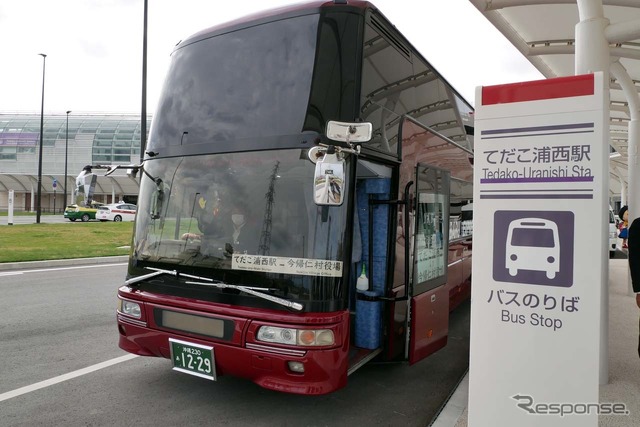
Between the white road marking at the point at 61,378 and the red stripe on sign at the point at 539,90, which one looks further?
the white road marking at the point at 61,378

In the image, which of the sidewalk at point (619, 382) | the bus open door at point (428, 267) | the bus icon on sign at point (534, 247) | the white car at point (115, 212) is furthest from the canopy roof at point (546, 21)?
the white car at point (115, 212)

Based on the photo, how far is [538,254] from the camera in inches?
102

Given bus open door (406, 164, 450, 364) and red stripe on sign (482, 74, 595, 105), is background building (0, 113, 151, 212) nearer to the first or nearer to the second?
bus open door (406, 164, 450, 364)

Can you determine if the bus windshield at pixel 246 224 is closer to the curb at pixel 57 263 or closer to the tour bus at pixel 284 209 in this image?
the tour bus at pixel 284 209

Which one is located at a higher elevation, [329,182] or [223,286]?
[329,182]

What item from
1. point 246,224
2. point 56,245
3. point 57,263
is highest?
point 246,224

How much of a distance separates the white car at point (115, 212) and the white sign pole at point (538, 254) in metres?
36.0

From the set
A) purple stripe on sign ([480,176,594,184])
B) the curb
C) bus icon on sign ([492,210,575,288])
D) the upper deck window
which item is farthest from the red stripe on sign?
the curb

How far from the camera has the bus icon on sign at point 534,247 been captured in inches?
99.7

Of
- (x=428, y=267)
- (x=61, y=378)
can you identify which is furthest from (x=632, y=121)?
(x=61, y=378)

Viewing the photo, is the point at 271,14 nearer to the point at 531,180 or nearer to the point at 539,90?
the point at 539,90

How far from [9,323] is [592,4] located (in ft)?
27.6

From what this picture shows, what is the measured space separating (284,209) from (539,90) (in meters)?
1.94

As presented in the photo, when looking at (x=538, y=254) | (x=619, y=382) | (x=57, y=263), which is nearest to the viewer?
(x=538, y=254)
